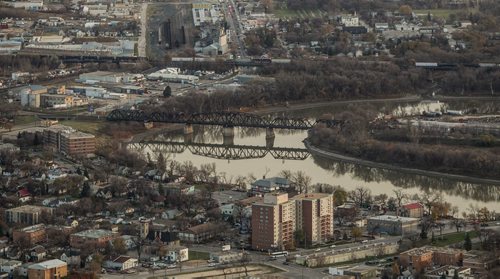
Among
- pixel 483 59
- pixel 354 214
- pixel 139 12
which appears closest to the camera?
pixel 354 214

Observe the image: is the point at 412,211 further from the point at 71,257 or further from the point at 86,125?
the point at 86,125

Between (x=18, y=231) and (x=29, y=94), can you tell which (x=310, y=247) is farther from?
(x=29, y=94)

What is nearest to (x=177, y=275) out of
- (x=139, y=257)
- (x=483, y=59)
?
(x=139, y=257)

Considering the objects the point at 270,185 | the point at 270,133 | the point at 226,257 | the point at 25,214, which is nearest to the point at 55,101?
the point at 270,133

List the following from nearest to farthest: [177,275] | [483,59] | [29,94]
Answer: [177,275] → [29,94] → [483,59]

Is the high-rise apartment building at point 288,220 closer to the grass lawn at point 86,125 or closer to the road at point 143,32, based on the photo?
the grass lawn at point 86,125

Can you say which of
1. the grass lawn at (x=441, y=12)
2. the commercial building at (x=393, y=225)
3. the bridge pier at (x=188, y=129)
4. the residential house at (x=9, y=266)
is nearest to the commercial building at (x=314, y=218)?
the commercial building at (x=393, y=225)
